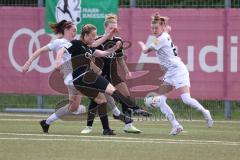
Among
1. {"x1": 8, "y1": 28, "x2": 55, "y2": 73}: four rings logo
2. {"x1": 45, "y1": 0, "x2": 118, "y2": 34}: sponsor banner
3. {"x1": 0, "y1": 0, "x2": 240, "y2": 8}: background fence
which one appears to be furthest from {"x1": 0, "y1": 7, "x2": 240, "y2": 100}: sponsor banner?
{"x1": 45, "y1": 0, "x2": 118, "y2": 34}: sponsor banner

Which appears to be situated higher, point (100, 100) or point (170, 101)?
point (100, 100)

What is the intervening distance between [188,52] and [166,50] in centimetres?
606

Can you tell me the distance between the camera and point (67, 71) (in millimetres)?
14984

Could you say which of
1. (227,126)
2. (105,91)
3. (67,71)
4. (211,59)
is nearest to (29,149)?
(105,91)

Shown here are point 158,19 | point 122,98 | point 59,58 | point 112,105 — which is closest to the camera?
point 59,58

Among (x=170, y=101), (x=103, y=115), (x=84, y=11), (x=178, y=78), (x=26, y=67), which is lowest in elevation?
(x=170, y=101)

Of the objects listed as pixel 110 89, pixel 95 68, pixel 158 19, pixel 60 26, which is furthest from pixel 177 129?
pixel 60 26

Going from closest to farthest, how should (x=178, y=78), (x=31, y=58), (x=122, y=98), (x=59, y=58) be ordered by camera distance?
(x=59, y=58) < (x=31, y=58) < (x=178, y=78) < (x=122, y=98)

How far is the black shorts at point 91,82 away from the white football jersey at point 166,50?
1.11m

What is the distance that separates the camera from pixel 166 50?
14516 mm

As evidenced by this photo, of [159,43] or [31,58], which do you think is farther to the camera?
[159,43]

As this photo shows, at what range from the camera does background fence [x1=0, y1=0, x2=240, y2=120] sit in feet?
67.1

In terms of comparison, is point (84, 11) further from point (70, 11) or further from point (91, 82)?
point (91, 82)

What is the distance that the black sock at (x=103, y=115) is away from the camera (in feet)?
46.4
